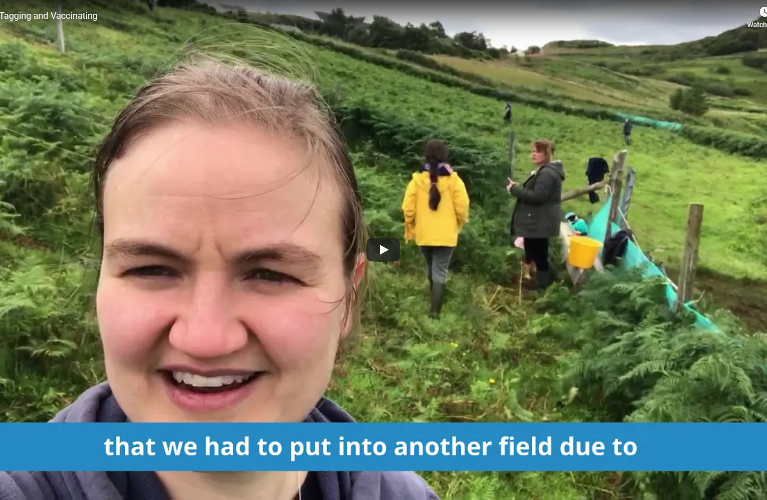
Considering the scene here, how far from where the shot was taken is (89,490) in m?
0.86

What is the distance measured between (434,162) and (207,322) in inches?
179

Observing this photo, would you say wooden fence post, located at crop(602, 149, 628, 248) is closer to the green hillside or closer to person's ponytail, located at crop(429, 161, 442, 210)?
the green hillside

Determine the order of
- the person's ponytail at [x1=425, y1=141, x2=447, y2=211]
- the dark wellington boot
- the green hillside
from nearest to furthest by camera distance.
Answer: the green hillside < the person's ponytail at [x1=425, y1=141, x2=447, y2=211] < the dark wellington boot

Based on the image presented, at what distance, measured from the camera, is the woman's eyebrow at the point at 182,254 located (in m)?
0.71

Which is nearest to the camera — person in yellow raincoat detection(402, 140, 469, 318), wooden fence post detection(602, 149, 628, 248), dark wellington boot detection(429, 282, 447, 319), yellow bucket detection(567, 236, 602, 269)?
person in yellow raincoat detection(402, 140, 469, 318)

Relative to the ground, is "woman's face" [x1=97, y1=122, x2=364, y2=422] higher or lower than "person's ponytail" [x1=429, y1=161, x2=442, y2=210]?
higher

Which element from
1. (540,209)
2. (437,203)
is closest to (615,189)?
(540,209)

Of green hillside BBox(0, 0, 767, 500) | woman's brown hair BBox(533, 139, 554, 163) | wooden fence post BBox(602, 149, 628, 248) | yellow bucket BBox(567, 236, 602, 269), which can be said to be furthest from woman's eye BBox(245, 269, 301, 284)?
wooden fence post BBox(602, 149, 628, 248)

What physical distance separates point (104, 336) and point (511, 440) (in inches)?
43.2

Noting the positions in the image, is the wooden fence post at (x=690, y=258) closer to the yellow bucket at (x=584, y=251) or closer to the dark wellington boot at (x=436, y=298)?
the yellow bucket at (x=584, y=251)

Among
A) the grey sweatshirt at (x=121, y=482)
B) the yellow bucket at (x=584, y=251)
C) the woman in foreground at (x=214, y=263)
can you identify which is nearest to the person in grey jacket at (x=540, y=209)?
the yellow bucket at (x=584, y=251)

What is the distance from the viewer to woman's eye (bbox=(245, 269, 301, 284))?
743 mm

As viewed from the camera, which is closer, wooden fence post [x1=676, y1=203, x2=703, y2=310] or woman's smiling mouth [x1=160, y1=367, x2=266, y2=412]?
woman's smiling mouth [x1=160, y1=367, x2=266, y2=412]

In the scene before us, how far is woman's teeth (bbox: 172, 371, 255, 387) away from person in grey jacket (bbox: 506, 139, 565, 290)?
5830 millimetres
